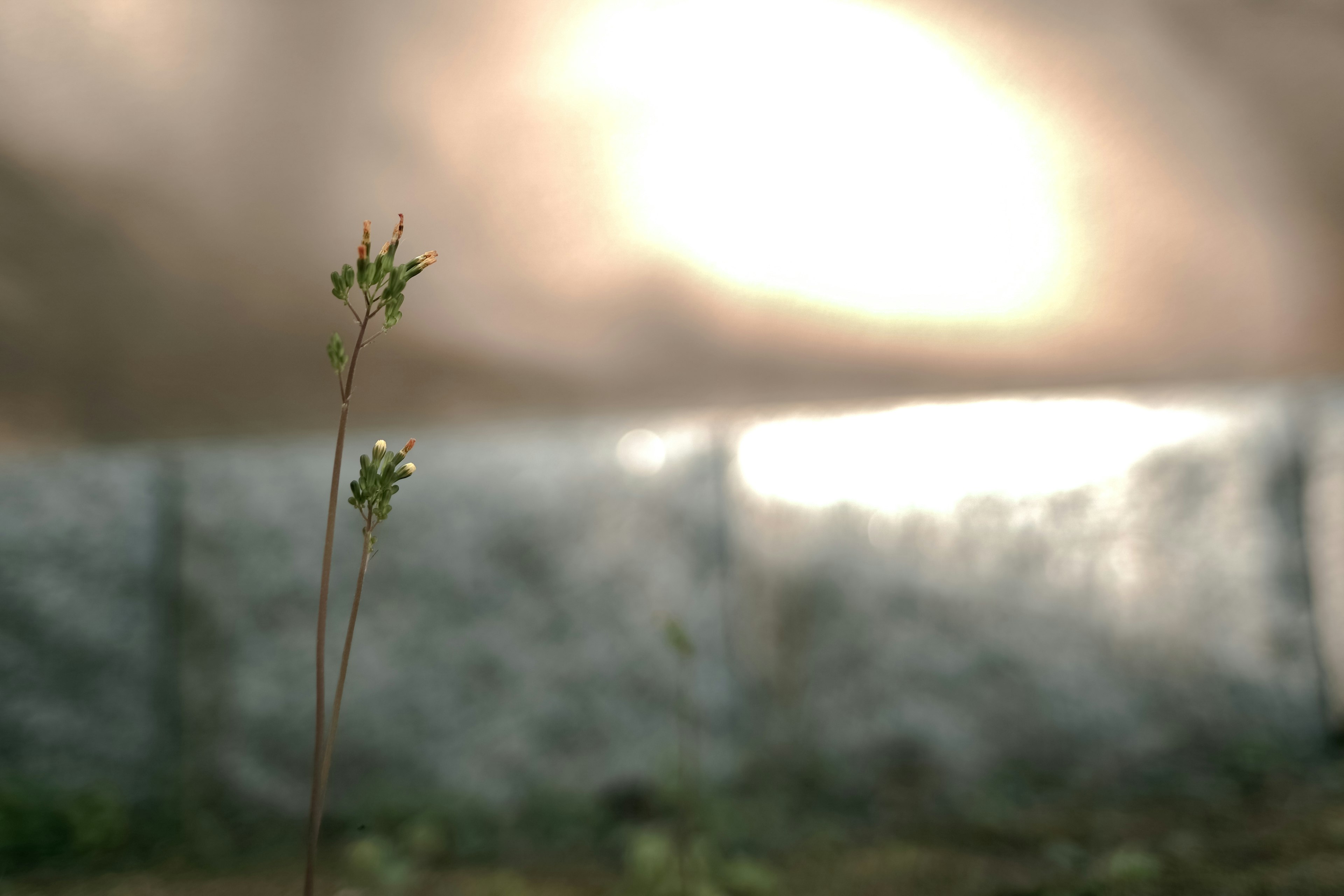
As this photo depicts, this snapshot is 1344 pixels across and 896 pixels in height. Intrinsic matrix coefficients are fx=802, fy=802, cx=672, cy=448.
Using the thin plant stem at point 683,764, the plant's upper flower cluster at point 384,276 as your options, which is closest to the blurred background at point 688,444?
the thin plant stem at point 683,764

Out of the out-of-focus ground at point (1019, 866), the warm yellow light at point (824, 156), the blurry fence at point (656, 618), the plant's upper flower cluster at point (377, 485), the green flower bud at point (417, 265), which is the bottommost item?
the out-of-focus ground at point (1019, 866)

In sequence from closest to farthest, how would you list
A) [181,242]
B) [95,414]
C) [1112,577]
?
[181,242] → [95,414] → [1112,577]

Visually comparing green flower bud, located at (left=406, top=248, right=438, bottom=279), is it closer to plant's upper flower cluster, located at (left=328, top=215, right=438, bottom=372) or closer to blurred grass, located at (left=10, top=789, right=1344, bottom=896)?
plant's upper flower cluster, located at (left=328, top=215, right=438, bottom=372)

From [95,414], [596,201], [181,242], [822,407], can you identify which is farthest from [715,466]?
[95,414]

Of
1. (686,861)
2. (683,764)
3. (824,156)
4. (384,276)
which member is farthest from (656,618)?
(384,276)

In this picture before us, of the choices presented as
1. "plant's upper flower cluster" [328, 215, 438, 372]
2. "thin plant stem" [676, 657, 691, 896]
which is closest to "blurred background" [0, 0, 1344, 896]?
"thin plant stem" [676, 657, 691, 896]

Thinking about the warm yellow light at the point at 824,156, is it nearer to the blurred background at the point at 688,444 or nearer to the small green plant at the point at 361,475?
the blurred background at the point at 688,444

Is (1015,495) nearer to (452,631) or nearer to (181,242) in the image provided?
(452,631)
